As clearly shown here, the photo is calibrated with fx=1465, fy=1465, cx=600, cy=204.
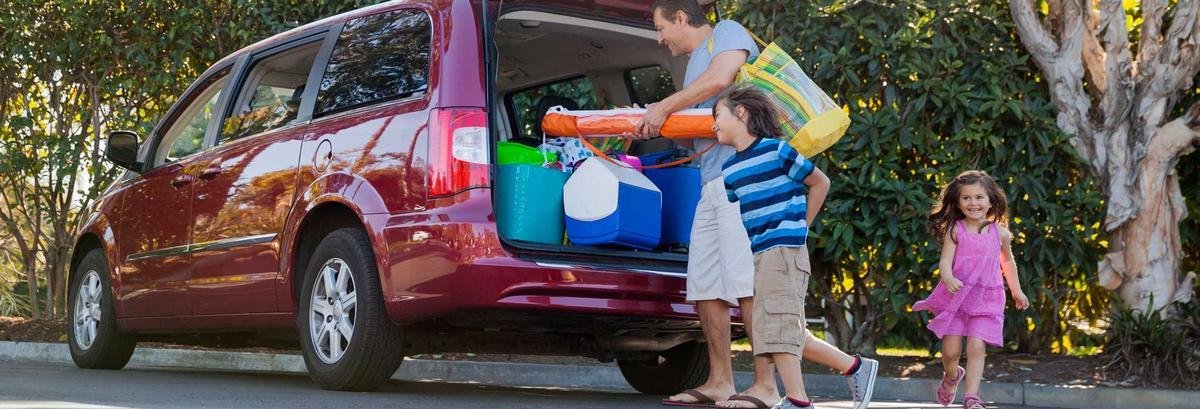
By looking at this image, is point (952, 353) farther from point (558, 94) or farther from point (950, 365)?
point (558, 94)

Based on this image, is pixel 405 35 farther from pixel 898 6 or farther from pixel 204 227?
pixel 898 6

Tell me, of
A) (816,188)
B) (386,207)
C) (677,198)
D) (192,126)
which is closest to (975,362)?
(677,198)

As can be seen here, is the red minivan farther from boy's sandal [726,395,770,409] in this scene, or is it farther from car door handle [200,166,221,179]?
boy's sandal [726,395,770,409]

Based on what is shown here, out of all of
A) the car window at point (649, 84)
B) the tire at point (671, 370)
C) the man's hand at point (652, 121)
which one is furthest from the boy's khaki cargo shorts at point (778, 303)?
the car window at point (649, 84)

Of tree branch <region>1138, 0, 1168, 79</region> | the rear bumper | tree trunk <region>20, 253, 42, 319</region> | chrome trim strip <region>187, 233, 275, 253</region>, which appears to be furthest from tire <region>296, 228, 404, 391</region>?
tree trunk <region>20, 253, 42, 319</region>

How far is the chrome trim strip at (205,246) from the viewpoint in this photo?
20.2 feet

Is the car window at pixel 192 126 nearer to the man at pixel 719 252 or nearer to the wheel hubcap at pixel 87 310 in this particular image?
the wheel hubcap at pixel 87 310

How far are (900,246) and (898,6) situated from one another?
4.59ft

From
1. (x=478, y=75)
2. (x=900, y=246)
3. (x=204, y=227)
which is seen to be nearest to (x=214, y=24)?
(x=204, y=227)

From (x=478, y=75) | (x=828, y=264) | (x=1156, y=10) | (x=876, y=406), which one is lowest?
(x=876, y=406)

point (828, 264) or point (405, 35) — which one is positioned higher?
point (405, 35)

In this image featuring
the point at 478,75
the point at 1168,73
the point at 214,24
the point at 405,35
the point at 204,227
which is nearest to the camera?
the point at 478,75

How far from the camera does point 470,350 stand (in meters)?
6.16

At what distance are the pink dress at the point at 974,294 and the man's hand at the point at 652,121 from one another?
1597 mm
